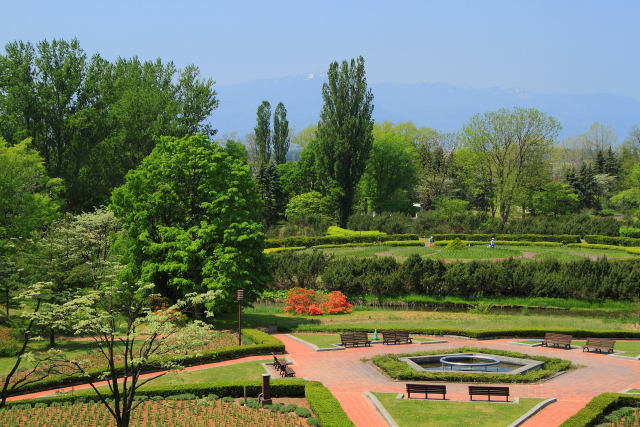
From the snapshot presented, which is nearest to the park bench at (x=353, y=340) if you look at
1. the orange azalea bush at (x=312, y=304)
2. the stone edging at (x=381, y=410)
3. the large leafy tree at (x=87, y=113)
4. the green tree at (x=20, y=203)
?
the stone edging at (x=381, y=410)

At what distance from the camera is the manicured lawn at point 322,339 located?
92.9 feet

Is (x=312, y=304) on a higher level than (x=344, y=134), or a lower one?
lower

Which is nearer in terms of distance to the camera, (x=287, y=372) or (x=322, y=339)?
(x=287, y=372)

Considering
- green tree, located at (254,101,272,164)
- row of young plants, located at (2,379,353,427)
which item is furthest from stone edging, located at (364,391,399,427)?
green tree, located at (254,101,272,164)

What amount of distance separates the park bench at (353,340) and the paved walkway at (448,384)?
50cm

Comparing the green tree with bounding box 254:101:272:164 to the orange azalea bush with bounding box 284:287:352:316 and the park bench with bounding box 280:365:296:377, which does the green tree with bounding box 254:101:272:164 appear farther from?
the park bench with bounding box 280:365:296:377

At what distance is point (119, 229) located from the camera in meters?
37.4

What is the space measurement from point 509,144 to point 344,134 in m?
21.2

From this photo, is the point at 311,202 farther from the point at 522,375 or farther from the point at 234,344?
the point at 522,375

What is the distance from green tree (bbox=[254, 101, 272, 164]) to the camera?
96.9 meters

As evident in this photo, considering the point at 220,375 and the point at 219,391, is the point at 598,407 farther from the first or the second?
the point at 220,375

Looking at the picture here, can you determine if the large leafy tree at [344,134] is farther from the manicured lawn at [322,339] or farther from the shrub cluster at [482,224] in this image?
the manicured lawn at [322,339]

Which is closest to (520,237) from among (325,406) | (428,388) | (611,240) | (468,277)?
(611,240)

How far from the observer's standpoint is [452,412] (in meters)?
17.6
